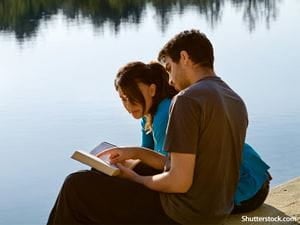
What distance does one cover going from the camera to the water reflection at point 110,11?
17.2 metres

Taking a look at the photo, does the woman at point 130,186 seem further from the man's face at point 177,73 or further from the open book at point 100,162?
the man's face at point 177,73

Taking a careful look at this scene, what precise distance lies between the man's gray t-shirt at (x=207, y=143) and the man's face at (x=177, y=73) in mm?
59

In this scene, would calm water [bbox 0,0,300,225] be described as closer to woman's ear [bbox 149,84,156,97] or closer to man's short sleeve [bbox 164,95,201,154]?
woman's ear [bbox 149,84,156,97]

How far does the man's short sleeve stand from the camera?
2168mm

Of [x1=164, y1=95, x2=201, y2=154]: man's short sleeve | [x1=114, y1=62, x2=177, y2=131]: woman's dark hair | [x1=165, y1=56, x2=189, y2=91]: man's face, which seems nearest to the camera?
[x1=164, y1=95, x2=201, y2=154]: man's short sleeve

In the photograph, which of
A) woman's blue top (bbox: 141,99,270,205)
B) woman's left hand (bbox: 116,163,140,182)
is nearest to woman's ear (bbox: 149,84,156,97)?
woman's blue top (bbox: 141,99,270,205)

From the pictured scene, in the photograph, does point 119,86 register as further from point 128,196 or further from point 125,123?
point 125,123

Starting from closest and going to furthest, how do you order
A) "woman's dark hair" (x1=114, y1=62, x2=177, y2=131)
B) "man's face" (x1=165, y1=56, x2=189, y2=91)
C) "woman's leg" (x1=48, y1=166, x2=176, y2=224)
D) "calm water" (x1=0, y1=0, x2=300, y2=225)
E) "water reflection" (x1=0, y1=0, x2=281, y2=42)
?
"man's face" (x1=165, y1=56, x2=189, y2=91) < "woman's leg" (x1=48, y1=166, x2=176, y2=224) < "woman's dark hair" (x1=114, y1=62, x2=177, y2=131) < "calm water" (x1=0, y1=0, x2=300, y2=225) < "water reflection" (x1=0, y1=0, x2=281, y2=42)

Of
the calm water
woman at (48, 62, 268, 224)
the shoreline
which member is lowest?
the calm water

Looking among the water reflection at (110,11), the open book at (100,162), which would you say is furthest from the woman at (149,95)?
the water reflection at (110,11)

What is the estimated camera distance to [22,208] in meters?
5.38

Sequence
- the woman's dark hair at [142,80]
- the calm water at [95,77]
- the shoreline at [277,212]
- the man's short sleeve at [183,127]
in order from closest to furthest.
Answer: the man's short sleeve at [183,127]
the woman's dark hair at [142,80]
the shoreline at [277,212]
the calm water at [95,77]

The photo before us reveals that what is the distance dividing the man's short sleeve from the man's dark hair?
16 centimetres

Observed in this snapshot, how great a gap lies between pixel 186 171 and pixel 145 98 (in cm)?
45
